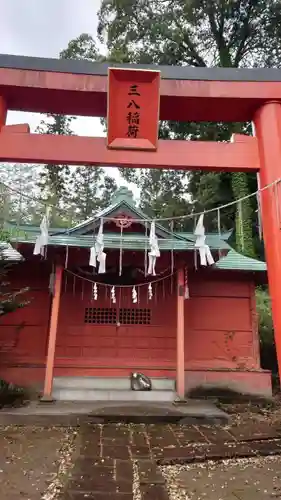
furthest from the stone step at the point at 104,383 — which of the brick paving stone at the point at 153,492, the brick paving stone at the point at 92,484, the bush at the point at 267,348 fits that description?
the brick paving stone at the point at 153,492

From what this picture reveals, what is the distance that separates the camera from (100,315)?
10.1m

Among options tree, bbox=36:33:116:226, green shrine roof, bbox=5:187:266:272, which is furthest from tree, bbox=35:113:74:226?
green shrine roof, bbox=5:187:266:272

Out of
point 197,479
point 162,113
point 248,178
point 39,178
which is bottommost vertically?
point 197,479

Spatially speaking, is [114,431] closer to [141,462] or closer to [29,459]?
[141,462]

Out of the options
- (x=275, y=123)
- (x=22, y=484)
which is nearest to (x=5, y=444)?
(x=22, y=484)

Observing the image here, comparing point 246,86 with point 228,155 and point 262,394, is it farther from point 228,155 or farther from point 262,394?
point 262,394

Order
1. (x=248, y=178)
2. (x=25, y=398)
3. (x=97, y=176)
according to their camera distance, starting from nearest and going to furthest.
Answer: (x=25, y=398) < (x=248, y=178) < (x=97, y=176)

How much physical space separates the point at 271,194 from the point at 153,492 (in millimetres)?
3645

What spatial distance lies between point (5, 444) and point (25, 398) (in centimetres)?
327

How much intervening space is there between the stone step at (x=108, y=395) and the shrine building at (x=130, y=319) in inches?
1.0

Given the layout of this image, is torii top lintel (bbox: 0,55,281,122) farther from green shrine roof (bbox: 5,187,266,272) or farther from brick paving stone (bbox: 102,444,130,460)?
brick paving stone (bbox: 102,444,130,460)

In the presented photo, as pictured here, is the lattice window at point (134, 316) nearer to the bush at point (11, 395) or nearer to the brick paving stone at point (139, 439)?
the bush at point (11, 395)

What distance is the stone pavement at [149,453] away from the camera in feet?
13.2

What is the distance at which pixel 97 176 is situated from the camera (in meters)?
35.6
